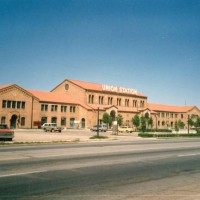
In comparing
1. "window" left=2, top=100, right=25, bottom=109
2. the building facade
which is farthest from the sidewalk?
"window" left=2, top=100, right=25, bottom=109

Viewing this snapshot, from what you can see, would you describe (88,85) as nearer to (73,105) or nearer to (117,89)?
(117,89)

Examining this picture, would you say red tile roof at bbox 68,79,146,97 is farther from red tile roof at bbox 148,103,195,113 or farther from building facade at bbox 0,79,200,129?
red tile roof at bbox 148,103,195,113

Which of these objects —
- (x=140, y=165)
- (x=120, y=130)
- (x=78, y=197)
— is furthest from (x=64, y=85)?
(x=78, y=197)

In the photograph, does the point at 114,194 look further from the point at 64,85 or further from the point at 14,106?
the point at 64,85

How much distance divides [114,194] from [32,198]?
2214mm

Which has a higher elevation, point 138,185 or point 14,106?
point 14,106

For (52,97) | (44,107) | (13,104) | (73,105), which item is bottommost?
(44,107)

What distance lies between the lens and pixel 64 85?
270ft

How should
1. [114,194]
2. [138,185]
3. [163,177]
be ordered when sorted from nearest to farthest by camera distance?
[114,194] → [138,185] → [163,177]

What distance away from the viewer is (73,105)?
73125 mm

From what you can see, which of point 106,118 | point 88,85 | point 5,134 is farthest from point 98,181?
point 88,85

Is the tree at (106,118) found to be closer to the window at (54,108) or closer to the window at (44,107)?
the window at (54,108)

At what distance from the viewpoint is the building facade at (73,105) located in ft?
197

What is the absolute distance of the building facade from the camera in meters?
60.2
